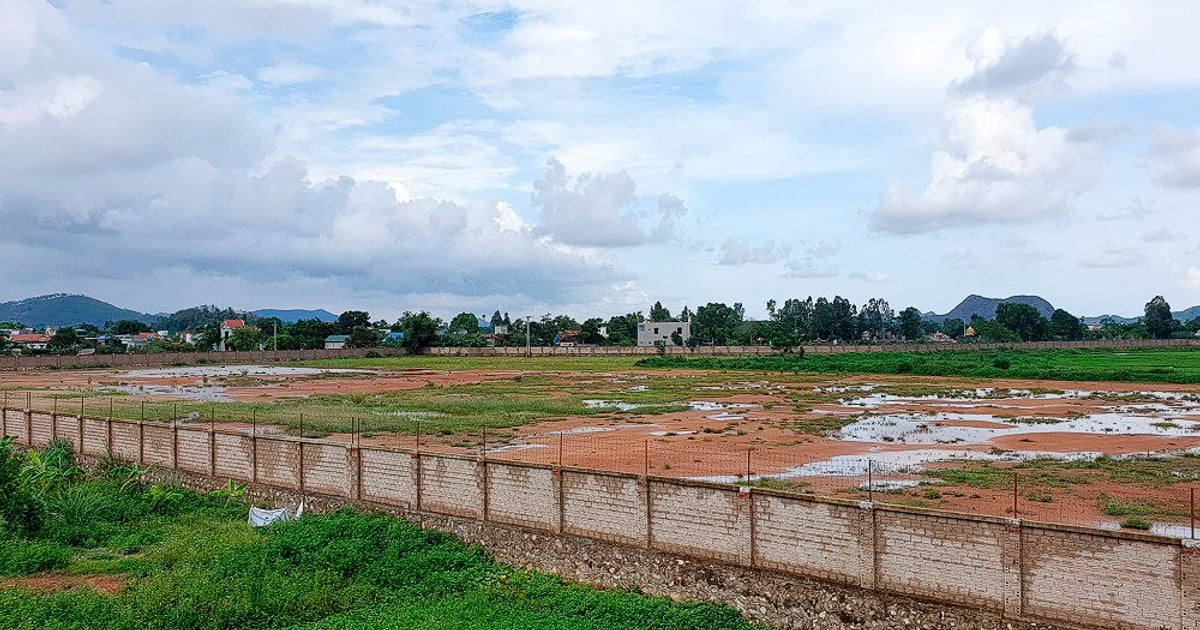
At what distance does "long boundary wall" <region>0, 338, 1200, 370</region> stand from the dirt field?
88.3 feet

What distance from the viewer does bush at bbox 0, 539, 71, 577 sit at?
19.2 m

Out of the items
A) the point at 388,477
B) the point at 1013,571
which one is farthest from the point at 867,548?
the point at 388,477

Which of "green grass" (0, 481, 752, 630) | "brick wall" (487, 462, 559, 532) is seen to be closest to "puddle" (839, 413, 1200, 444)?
"brick wall" (487, 462, 559, 532)

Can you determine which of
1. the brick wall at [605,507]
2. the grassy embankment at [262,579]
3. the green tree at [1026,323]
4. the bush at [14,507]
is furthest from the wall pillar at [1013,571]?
the green tree at [1026,323]

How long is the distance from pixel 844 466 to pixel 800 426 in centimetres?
1196

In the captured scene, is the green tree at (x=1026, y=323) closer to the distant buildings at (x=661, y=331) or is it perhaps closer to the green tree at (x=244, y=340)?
the distant buildings at (x=661, y=331)

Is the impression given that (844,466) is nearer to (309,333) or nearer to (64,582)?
(64,582)

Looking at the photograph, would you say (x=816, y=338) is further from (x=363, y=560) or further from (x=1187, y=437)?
(x=363, y=560)

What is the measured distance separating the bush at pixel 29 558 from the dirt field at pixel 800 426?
8.26m

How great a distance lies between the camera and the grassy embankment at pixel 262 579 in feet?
51.0

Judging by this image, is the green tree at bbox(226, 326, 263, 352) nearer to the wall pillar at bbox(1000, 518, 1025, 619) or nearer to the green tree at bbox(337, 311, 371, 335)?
the green tree at bbox(337, 311, 371, 335)

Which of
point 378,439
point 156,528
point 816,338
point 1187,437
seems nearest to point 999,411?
point 1187,437

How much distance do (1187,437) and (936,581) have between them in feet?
94.9

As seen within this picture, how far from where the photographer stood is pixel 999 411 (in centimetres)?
4756
